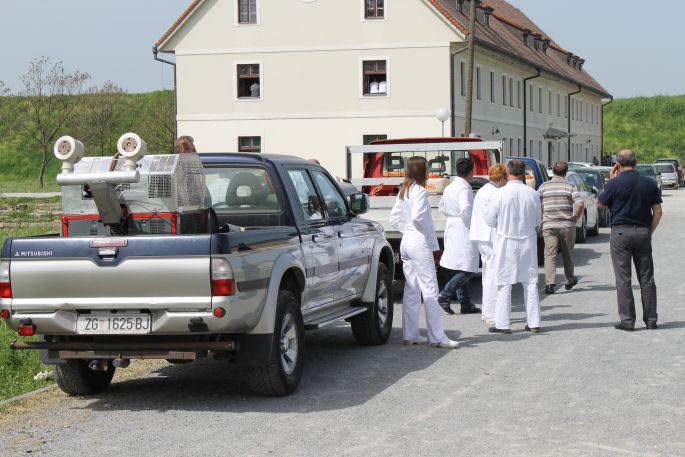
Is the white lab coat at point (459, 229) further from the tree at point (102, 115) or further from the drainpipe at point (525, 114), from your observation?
the tree at point (102, 115)

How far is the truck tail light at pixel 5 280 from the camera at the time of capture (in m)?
7.71

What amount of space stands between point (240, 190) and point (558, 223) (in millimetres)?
7680

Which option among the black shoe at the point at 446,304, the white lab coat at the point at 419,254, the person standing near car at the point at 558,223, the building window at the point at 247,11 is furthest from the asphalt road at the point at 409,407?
the building window at the point at 247,11

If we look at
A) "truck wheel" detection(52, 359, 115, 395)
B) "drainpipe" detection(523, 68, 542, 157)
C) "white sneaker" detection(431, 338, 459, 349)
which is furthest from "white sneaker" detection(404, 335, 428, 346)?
"drainpipe" detection(523, 68, 542, 157)

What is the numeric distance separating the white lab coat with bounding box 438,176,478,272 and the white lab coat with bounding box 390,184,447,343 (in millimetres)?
1880

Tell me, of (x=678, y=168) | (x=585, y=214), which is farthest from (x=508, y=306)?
(x=678, y=168)

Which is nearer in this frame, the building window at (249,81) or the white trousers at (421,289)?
the white trousers at (421,289)

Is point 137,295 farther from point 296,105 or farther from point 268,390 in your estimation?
point 296,105

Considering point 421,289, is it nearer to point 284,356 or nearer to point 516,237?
point 516,237

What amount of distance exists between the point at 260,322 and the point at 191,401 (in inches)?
36.8

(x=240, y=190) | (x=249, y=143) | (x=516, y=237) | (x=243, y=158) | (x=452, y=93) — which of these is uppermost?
(x=452, y=93)

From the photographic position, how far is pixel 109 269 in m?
7.51

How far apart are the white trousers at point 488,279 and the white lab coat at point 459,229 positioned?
0.27 m

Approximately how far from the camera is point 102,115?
243 ft
